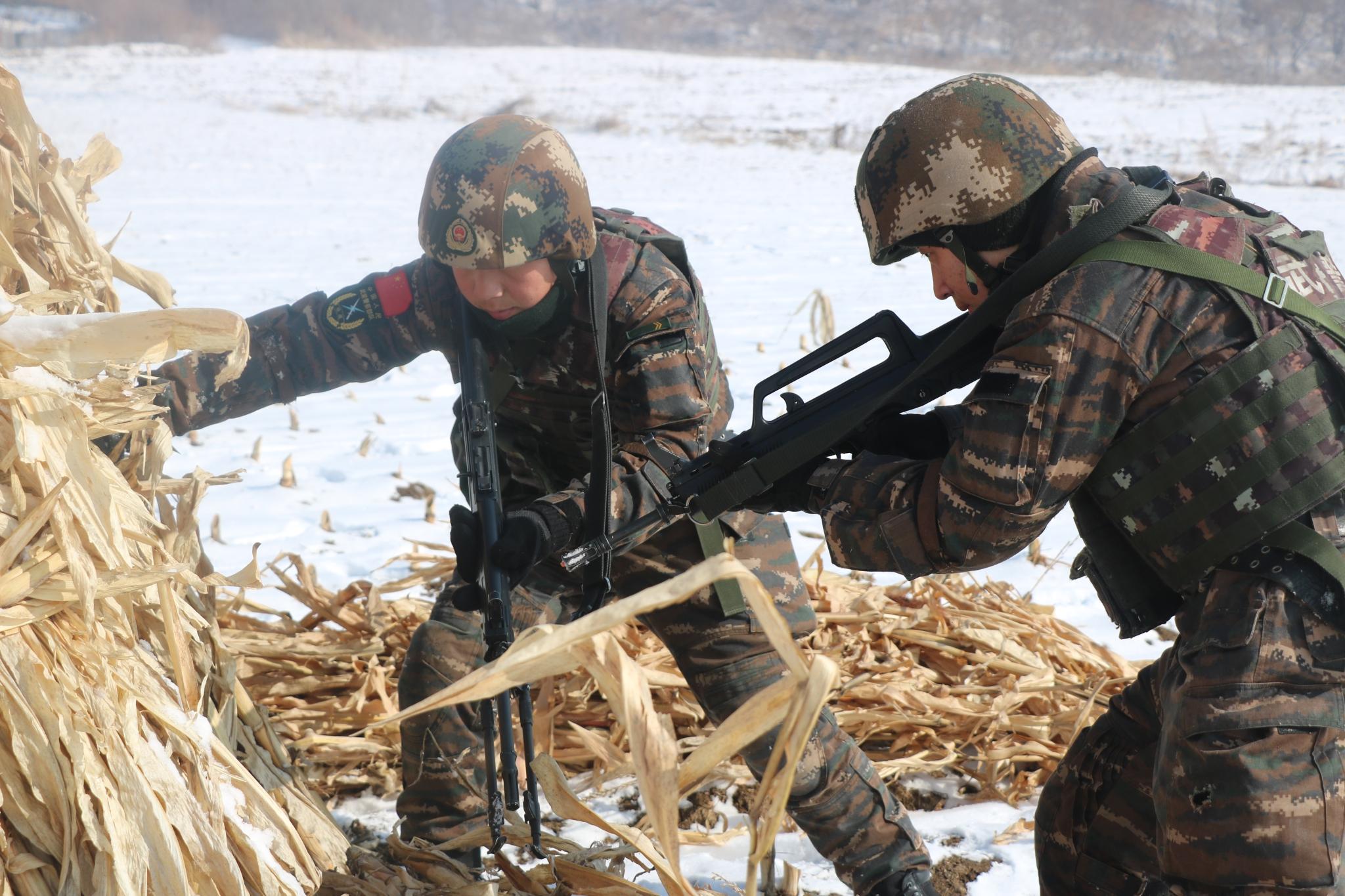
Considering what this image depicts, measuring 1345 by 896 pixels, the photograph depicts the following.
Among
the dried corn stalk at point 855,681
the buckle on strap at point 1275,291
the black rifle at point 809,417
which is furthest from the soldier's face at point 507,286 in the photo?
the buckle on strap at point 1275,291

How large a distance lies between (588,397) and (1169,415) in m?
1.41

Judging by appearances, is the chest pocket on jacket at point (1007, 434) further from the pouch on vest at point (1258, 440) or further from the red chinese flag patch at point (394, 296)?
the red chinese flag patch at point (394, 296)

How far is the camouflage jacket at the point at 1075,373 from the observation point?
1.89 m

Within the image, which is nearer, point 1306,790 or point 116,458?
point 1306,790

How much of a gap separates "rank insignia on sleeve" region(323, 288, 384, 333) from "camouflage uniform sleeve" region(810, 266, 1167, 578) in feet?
4.98

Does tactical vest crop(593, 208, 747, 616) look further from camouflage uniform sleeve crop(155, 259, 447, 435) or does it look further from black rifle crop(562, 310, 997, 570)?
camouflage uniform sleeve crop(155, 259, 447, 435)

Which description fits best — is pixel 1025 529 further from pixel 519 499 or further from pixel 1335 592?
pixel 519 499

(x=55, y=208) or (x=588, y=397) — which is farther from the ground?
(x=55, y=208)

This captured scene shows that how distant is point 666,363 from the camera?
9.07 feet

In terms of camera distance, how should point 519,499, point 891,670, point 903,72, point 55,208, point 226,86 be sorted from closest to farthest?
point 55,208, point 519,499, point 891,670, point 226,86, point 903,72

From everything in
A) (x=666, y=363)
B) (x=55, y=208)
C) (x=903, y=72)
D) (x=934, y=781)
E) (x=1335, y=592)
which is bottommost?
(x=934, y=781)

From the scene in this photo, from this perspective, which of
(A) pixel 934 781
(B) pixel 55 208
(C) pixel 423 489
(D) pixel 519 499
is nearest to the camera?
(B) pixel 55 208

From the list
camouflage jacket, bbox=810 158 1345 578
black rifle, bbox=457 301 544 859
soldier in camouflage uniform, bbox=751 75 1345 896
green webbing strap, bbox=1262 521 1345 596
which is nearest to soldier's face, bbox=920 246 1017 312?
soldier in camouflage uniform, bbox=751 75 1345 896

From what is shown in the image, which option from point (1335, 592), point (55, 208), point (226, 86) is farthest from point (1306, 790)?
point (226, 86)
